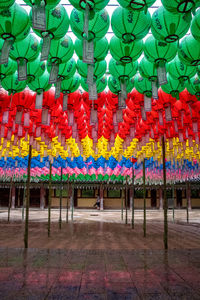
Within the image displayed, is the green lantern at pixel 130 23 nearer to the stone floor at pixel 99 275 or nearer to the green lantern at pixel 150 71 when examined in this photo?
the green lantern at pixel 150 71

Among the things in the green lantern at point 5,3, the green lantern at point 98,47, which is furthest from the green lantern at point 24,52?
the green lantern at point 5,3

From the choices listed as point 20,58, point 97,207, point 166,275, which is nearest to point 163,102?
point 20,58

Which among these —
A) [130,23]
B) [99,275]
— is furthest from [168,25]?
[99,275]

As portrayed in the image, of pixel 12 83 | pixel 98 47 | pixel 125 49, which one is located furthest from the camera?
pixel 12 83

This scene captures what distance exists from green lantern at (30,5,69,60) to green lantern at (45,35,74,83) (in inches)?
16.9

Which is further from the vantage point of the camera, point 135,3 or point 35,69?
point 35,69

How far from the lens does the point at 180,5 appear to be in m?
2.59

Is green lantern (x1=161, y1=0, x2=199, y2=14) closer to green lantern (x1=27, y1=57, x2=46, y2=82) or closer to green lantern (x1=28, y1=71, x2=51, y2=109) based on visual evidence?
green lantern (x1=27, y1=57, x2=46, y2=82)

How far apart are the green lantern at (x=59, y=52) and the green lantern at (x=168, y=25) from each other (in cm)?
123

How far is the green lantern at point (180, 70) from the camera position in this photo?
13.5 feet

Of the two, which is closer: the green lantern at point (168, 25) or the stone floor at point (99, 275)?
the stone floor at point (99, 275)

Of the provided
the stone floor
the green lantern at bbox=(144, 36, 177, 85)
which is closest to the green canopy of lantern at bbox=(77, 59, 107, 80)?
the green lantern at bbox=(144, 36, 177, 85)

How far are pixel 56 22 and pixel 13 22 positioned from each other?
19.4 inches

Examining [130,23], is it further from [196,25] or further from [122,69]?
[122,69]
